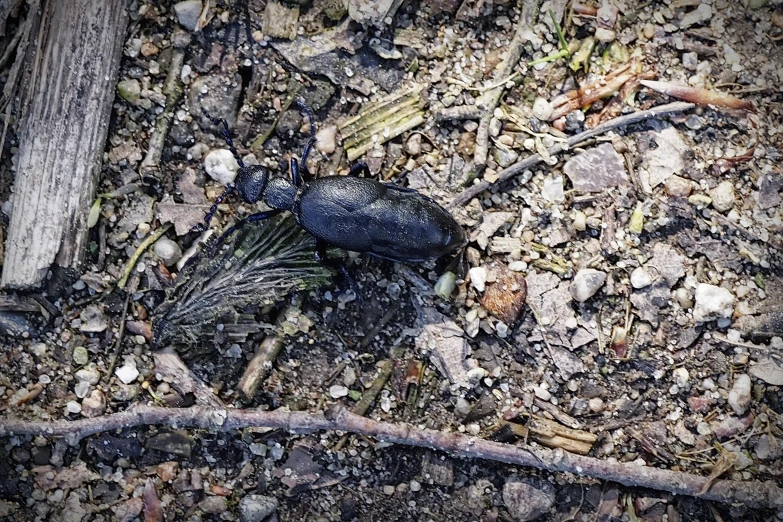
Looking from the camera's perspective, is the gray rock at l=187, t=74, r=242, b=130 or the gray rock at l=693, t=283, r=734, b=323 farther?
the gray rock at l=187, t=74, r=242, b=130

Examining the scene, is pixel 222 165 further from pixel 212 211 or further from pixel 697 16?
pixel 697 16

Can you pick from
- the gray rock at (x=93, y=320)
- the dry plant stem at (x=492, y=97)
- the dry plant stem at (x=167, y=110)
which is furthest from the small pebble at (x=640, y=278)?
the gray rock at (x=93, y=320)

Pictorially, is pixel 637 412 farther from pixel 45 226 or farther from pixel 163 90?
pixel 45 226

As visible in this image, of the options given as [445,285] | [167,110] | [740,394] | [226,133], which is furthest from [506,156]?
[167,110]

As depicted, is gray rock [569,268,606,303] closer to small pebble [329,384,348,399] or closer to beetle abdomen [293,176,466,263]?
beetle abdomen [293,176,466,263]

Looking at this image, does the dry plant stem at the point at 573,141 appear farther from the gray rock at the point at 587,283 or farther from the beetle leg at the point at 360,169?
the gray rock at the point at 587,283

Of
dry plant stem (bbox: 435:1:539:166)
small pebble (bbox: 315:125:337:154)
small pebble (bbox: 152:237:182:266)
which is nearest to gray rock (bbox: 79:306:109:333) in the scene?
small pebble (bbox: 152:237:182:266)
